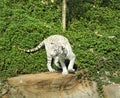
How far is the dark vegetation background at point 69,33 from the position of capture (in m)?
9.85

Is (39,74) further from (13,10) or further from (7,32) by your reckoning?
(13,10)

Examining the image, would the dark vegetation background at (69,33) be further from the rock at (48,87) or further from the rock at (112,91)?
the rock at (48,87)

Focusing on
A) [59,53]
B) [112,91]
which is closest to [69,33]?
[59,53]

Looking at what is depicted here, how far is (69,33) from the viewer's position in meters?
11.3

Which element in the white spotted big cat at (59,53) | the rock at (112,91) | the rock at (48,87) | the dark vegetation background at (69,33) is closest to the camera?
the rock at (48,87)

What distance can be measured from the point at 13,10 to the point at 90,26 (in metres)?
2.59

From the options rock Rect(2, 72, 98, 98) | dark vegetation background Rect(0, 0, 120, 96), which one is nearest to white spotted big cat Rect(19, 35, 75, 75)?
rock Rect(2, 72, 98, 98)

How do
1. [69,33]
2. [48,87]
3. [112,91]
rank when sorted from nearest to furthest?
[48,87] < [112,91] < [69,33]

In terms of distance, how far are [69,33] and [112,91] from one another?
2.80 meters

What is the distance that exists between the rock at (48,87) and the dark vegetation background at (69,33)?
1.64 feet

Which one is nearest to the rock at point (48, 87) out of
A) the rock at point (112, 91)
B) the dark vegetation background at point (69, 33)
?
the rock at point (112, 91)

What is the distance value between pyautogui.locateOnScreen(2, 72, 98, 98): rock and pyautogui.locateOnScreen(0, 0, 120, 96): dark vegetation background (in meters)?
0.50

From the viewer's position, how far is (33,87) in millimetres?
8930

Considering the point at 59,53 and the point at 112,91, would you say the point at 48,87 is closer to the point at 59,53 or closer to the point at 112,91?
the point at 59,53
